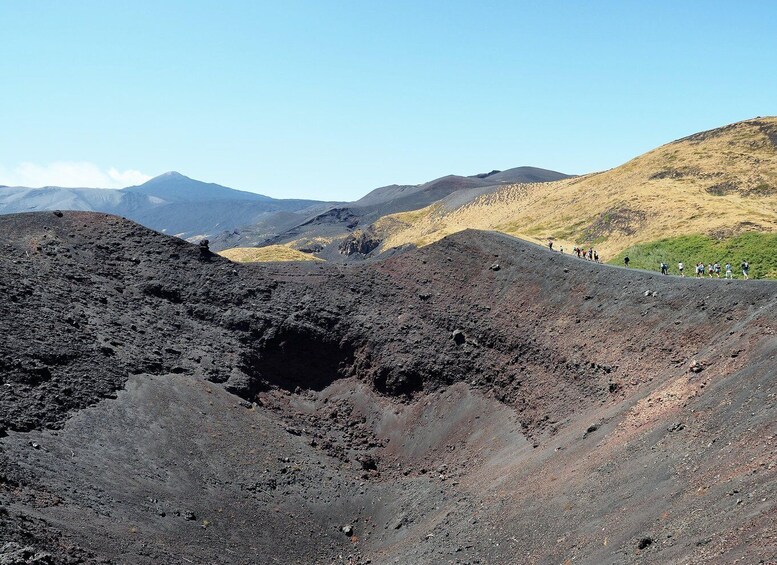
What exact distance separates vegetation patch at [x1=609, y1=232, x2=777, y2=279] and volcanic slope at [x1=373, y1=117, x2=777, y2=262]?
5.06 ft

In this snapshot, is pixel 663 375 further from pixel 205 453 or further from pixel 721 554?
pixel 205 453

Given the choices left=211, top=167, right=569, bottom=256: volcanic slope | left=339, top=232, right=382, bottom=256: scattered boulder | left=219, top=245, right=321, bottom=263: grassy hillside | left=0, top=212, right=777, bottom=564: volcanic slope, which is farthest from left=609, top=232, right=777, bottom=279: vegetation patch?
left=339, top=232, right=382, bottom=256: scattered boulder

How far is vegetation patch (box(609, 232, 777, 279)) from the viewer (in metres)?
45.5

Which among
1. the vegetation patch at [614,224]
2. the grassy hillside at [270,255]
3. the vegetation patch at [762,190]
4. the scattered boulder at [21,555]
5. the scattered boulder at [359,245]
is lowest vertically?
the scattered boulder at [21,555]

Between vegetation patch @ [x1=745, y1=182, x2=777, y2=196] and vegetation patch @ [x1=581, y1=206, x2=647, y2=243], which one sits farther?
vegetation patch @ [x1=745, y1=182, x2=777, y2=196]

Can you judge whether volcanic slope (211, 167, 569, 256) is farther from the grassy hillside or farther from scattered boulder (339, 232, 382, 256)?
the grassy hillside

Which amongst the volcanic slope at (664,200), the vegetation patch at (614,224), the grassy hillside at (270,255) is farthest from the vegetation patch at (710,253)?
the grassy hillside at (270,255)

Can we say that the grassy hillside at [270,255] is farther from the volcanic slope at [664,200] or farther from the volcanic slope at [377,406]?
the volcanic slope at [377,406]

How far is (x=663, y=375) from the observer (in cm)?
2798

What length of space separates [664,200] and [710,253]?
19492 millimetres

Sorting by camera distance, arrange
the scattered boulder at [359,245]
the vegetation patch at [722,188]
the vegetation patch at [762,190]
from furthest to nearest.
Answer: the scattered boulder at [359,245]
the vegetation patch at [722,188]
the vegetation patch at [762,190]

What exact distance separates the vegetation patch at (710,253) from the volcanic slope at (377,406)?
12187 mm

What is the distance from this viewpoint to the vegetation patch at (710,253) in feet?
149

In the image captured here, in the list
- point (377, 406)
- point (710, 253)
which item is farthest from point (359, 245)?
point (377, 406)
